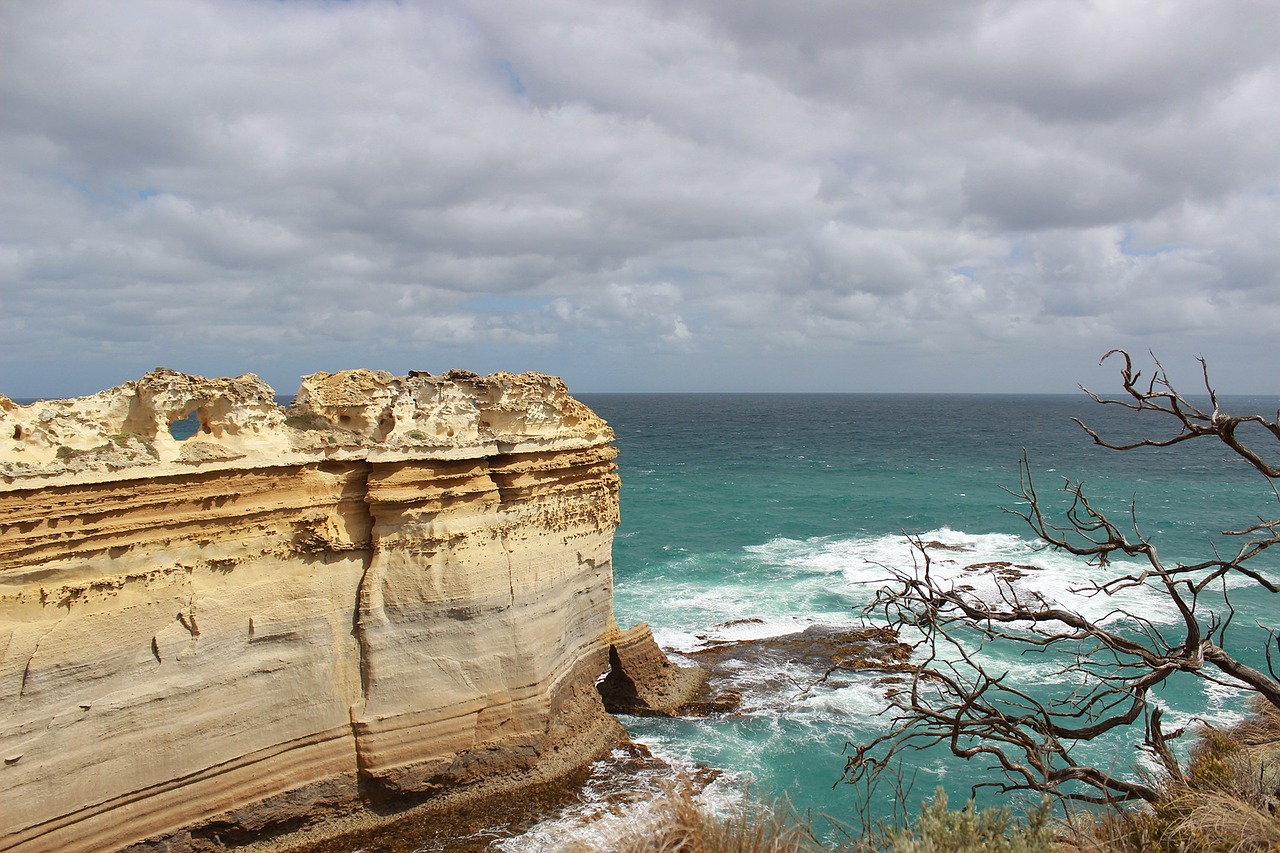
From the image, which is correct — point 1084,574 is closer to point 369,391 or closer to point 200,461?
point 369,391

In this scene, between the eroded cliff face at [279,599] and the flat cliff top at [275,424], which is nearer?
the eroded cliff face at [279,599]

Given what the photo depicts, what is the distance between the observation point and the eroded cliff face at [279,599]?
8.19 meters

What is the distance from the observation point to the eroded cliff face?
8188 millimetres

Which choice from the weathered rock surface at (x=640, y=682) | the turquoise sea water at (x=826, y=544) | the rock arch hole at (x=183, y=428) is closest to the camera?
the rock arch hole at (x=183, y=428)

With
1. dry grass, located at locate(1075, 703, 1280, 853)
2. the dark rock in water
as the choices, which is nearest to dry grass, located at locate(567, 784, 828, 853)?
dry grass, located at locate(1075, 703, 1280, 853)

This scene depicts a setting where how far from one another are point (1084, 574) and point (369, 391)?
21.4 metres

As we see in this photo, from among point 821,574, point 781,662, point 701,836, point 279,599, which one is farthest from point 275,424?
point 821,574

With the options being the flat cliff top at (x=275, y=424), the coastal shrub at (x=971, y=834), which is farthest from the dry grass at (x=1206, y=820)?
the flat cliff top at (x=275, y=424)

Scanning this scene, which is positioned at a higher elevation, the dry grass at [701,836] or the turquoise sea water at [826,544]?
the dry grass at [701,836]

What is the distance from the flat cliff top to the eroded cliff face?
0.08ft

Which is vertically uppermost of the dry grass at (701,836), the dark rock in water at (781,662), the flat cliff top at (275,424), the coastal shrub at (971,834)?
the flat cliff top at (275,424)

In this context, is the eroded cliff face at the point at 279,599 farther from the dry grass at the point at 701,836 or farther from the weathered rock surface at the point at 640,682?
the dry grass at the point at 701,836

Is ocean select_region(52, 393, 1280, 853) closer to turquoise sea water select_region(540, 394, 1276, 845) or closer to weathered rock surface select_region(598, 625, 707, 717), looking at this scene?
turquoise sea water select_region(540, 394, 1276, 845)

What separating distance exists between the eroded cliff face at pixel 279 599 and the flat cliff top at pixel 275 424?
1.0 inches
